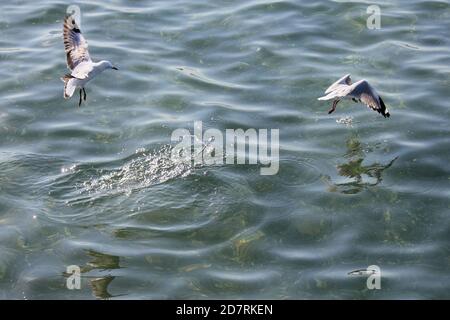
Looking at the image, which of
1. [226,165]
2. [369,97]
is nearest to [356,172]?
[369,97]

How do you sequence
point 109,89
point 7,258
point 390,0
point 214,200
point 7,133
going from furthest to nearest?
point 390,0, point 109,89, point 7,133, point 214,200, point 7,258

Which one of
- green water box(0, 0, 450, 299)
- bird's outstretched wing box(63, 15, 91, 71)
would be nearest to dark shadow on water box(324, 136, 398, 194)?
green water box(0, 0, 450, 299)

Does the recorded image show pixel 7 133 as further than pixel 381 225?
Yes

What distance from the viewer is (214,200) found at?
14406 millimetres

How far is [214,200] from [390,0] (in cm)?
1022

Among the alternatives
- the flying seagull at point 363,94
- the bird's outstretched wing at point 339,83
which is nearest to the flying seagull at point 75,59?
the bird's outstretched wing at point 339,83

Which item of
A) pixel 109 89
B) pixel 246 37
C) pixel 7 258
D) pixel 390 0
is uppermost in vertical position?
pixel 390 0

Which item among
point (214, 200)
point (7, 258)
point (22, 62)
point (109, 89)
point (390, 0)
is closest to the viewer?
point (7, 258)

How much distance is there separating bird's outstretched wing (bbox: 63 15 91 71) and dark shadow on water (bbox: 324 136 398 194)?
4.89 metres

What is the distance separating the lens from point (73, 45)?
50.3ft

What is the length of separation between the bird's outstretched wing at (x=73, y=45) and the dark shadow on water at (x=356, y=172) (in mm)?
4892
